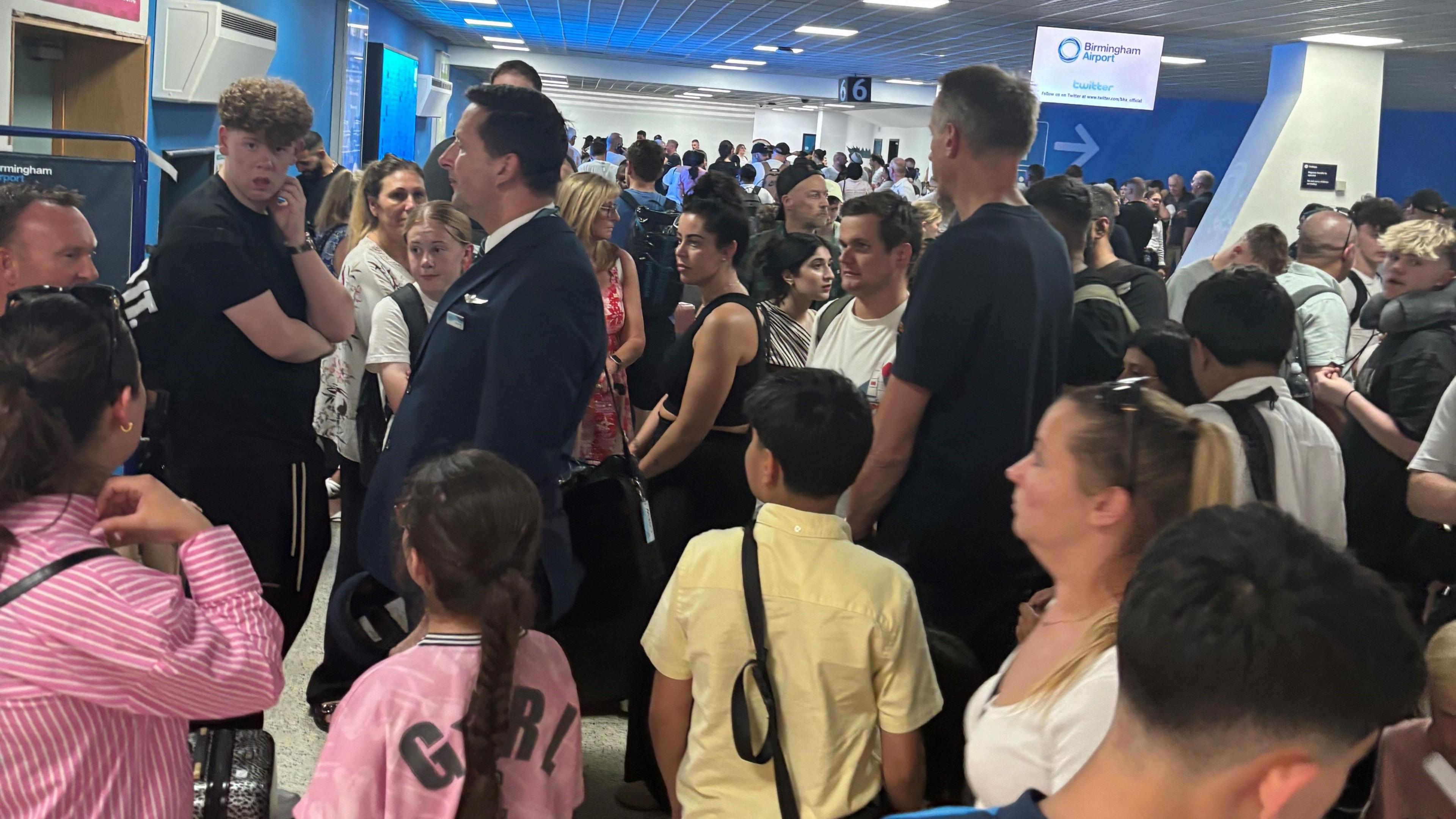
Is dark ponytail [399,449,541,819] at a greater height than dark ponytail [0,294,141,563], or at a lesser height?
lesser

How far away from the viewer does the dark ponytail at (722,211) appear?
10.8ft

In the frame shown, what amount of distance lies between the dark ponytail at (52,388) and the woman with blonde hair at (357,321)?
1513mm

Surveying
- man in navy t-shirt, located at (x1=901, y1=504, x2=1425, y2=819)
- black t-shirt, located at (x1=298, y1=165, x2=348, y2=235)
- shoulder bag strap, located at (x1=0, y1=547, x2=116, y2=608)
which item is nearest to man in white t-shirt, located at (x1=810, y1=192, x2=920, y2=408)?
shoulder bag strap, located at (x1=0, y1=547, x2=116, y2=608)

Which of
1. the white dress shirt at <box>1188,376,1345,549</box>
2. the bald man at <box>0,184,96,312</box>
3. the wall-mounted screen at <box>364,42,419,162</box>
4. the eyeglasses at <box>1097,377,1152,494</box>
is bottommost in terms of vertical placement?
the white dress shirt at <box>1188,376,1345,549</box>

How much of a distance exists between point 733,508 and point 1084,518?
1.76 meters

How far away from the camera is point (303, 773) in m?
2.88

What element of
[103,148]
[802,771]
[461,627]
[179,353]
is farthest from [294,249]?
[103,148]

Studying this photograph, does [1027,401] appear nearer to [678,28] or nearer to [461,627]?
[461,627]

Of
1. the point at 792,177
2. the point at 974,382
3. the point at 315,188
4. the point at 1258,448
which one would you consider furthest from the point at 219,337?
the point at 315,188

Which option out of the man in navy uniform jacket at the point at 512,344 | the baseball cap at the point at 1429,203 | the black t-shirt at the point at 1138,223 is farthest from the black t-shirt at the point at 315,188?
the black t-shirt at the point at 1138,223

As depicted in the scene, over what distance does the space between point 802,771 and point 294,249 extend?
1.66 metres

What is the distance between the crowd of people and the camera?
3.80ft

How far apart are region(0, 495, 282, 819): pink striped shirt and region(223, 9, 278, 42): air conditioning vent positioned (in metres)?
6.78

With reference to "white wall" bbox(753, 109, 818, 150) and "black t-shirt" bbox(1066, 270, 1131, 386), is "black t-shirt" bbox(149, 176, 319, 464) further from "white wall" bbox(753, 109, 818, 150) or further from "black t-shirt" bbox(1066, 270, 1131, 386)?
"white wall" bbox(753, 109, 818, 150)
